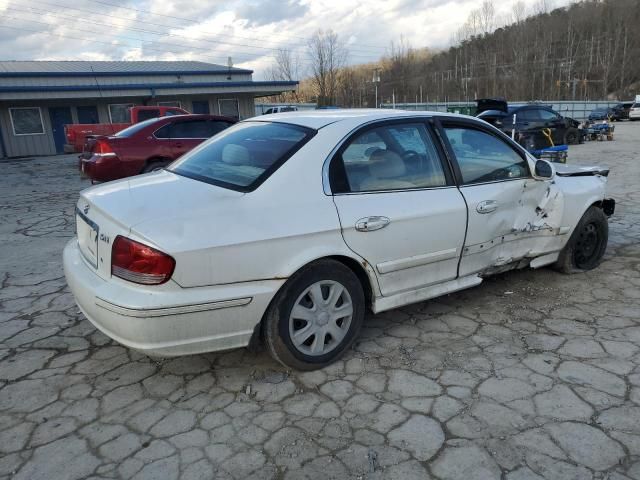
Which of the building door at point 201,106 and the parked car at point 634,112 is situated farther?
the parked car at point 634,112

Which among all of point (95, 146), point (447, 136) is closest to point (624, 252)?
point (447, 136)

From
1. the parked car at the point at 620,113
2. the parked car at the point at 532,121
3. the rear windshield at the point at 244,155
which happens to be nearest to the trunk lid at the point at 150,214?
the rear windshield at the point at 244,155

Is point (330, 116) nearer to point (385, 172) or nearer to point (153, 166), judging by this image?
point (385, 172)

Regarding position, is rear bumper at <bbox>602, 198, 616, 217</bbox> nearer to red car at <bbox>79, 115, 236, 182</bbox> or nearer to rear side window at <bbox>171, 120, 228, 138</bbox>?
red car at <bbox>79, 115, 236, 182</bbox>

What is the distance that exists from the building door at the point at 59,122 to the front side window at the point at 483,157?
2357cm

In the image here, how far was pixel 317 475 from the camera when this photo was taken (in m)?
2.13

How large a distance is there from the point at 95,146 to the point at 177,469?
7.25 m

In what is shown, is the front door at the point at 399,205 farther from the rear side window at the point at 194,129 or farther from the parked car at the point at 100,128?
the parked car at the point at 100,128

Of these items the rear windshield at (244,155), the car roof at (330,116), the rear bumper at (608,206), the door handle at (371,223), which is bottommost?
the rear bumper at (608,206)

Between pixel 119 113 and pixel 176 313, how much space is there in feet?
81.0

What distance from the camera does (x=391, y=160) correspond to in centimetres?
321

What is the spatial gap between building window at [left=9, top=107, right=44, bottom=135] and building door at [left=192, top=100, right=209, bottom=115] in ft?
24.7

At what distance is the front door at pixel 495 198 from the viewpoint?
3441mm

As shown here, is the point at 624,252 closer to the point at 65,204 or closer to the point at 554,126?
the point at 65,204
